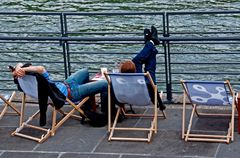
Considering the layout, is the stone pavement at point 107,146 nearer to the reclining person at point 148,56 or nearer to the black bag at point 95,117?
the black bag at point 95,117

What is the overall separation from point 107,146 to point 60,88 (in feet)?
3.66

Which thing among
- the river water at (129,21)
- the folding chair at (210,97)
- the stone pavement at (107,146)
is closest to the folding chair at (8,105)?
the stone pavement at (107,146)

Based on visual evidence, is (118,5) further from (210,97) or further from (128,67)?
(210,97)

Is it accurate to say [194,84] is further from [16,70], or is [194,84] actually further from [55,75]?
[55,75]

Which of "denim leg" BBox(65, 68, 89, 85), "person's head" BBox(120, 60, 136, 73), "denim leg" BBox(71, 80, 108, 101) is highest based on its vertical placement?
"person's head" BBox(120, 60, 136, 73)

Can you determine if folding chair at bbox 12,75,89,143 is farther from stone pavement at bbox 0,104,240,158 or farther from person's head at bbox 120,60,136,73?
person's head at bbox 120,60,136,73

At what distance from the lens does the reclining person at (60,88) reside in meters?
10.7

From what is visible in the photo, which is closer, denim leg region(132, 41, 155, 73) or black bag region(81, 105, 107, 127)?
black bag region(81, 105, 107, 127)

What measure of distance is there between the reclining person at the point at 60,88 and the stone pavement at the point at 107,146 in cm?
39

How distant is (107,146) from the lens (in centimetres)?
1059

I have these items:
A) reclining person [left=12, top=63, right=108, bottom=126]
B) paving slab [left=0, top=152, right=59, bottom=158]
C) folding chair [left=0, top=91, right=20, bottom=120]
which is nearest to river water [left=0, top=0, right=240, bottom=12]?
folding chair [left=0, top=91, right=20, bottom=120]

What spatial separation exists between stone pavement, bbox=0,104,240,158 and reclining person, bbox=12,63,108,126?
39 centimetres

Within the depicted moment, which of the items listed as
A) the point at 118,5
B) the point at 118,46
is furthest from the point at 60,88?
the point at 118,5

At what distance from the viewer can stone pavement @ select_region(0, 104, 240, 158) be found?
Result: 402 inches
